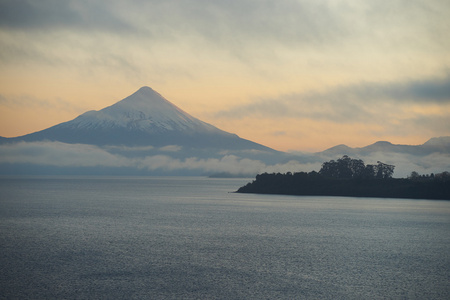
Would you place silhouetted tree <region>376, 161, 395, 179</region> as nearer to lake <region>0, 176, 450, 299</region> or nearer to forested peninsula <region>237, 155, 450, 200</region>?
forested peninsula <region>237, 155, 450, 200</region>

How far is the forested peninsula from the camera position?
503 feet

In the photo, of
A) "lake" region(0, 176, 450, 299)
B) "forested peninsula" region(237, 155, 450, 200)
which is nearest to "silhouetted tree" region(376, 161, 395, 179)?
"forested peninsula" region(237, 155, 450, 200)

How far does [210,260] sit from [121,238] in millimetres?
19100

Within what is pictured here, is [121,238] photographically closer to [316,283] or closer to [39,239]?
[39,239]

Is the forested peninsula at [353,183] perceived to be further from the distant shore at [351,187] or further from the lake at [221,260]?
the lake at [221,260]

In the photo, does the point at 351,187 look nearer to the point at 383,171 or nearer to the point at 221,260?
the point at 383,171

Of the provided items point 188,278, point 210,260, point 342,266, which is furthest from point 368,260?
point 188,278

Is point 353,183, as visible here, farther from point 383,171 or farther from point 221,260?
point 221,260

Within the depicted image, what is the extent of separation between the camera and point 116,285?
119 ft

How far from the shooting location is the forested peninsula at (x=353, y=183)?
15325 cm

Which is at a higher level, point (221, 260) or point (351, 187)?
point (351, 187)

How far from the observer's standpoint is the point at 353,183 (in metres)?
168

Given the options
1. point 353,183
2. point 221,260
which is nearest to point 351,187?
point 353,183

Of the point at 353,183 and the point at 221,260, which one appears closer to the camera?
the point at 221,260
